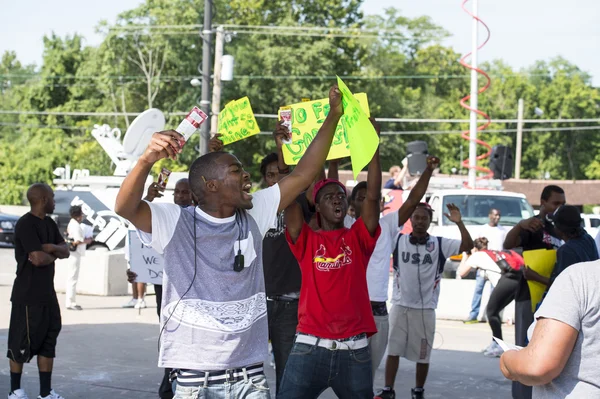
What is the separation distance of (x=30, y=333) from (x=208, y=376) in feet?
12.8

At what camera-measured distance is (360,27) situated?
165 ft

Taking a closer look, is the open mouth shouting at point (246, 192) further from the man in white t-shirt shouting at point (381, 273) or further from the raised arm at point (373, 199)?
the man in white t-shirt shouting at point (381, 273)

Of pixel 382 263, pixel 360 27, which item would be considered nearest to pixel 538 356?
pixel 382 263

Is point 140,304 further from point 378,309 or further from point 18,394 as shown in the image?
point 378,309

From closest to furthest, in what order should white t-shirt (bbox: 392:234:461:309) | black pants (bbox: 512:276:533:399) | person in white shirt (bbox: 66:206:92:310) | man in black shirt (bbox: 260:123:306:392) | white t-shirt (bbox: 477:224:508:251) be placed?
man in black shirt (bbox: 260:123:306:392) → black pants (bbox: 512:276:533:399) → white t-shirt (bbox: 392:234:461:309) → person in white shirt (bbox: 66:206:92:310) → white t-shirt (bbox: 477:224:508:251)

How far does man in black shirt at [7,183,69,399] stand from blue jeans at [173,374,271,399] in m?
3.80

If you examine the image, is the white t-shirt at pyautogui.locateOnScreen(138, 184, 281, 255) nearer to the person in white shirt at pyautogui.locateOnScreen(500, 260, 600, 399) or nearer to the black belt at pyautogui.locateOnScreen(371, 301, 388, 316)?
the person in white shirt at pyautogui.locateOnScreen(500, 260, 600, 399)

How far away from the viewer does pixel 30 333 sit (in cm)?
724

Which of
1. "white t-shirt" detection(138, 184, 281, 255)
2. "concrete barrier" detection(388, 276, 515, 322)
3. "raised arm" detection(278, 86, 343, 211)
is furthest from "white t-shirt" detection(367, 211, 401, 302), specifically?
"concrete barrier" detection(388, 276, 515, 322)

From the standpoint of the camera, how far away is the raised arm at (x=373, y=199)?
5.41 metres

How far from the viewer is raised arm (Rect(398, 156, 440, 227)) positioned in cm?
645

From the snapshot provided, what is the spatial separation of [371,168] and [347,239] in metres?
0.56

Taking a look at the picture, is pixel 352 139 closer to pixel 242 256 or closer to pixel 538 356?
pixel 242 256

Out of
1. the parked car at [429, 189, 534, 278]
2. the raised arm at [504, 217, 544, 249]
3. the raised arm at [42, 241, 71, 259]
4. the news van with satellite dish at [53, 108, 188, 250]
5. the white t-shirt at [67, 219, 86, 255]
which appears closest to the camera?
the raised arm at [42, 241, 71, 259]
